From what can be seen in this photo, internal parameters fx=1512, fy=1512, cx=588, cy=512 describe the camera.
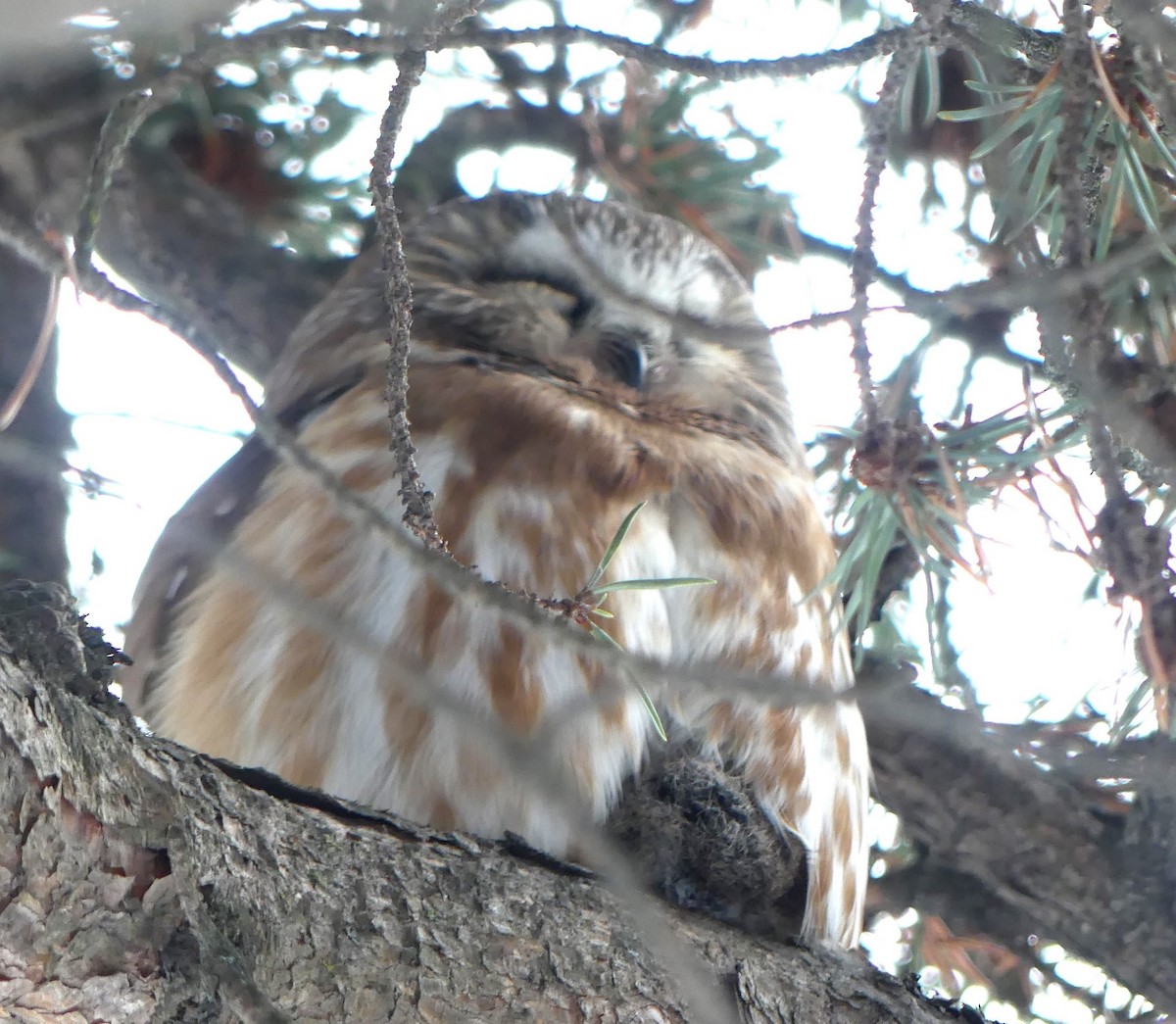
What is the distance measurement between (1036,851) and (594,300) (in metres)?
1.23

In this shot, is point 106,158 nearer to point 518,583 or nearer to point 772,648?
point 518,583

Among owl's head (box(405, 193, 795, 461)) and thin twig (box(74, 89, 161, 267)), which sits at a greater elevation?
owl's head (box(405, 193, 795, 461))

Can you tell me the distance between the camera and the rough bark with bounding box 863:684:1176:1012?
2.34 m

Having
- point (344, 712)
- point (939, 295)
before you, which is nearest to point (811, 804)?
point (344, 712)

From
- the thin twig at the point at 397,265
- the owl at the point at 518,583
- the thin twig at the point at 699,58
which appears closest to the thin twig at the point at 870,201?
the thin twig at the point at 699,58

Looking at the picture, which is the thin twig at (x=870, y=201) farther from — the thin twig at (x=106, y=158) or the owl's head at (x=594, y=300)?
the owl's head at (x=594, y=300)

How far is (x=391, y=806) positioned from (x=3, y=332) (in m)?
1.59

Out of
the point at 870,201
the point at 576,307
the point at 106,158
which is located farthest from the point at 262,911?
the point at 576,307

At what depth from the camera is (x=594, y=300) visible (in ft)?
9.16

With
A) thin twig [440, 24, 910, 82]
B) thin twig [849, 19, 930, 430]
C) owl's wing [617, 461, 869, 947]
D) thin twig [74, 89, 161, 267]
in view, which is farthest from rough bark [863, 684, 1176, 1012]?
thin twig [74, 89, 161, 267]

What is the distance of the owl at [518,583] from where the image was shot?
6.73 feet

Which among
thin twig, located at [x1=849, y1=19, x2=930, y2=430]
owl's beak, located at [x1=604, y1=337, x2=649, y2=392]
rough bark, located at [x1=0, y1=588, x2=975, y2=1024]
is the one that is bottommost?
rough bark, located at [x1=0, y1=588, x2=975, y2=1024]

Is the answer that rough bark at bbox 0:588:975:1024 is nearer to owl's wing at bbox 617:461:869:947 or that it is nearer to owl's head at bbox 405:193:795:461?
owl's wing at bbox 617:461:869:947

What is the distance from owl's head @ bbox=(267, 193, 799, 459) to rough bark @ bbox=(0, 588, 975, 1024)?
114cm
